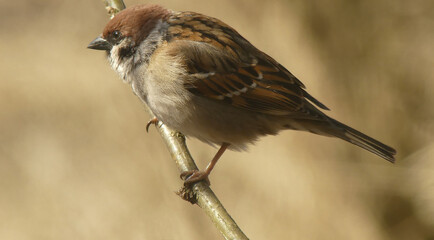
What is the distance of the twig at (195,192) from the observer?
2256 millimetres

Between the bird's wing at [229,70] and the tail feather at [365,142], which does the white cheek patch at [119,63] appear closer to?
the bird's wing at [229,70]

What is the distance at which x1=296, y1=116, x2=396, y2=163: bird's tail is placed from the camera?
268 cm

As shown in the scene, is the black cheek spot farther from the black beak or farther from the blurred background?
the blurred background

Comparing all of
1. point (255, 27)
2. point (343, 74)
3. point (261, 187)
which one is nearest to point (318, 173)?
point (261, 187)

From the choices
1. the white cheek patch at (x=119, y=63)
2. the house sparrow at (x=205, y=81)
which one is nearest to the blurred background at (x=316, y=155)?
the house sparrow at (x=205, y=81)

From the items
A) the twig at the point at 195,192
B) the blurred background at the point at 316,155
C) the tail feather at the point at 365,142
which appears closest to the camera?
the twig at the point at 195,192

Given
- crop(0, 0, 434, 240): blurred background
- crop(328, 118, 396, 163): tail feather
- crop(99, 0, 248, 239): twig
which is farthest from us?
crop(0, 0, 434, 240): blurred background

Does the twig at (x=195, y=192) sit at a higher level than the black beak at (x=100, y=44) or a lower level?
lower

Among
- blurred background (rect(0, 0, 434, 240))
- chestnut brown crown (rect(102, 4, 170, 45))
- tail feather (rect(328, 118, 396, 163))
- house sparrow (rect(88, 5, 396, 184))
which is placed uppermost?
chestnut brown crown (rect(102, 4, 170, 45))

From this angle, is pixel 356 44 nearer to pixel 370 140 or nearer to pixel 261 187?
pixel 261 187

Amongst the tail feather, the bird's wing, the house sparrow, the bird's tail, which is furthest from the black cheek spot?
the tail feather

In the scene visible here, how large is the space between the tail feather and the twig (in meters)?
0.65

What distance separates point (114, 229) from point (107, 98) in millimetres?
974

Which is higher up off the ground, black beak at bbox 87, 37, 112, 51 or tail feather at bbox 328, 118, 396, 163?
black beak at bbox 87, 37, 112, 51
